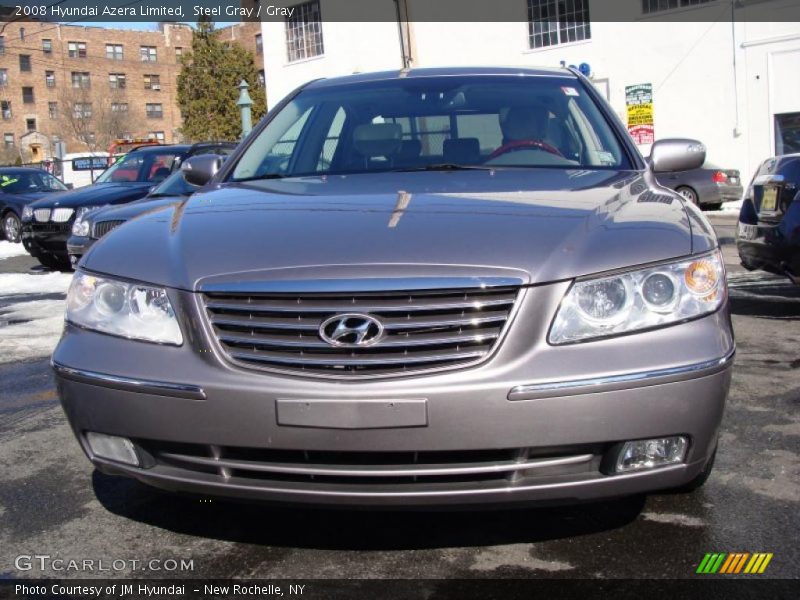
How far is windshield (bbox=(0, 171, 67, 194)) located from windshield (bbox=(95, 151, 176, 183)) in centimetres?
682

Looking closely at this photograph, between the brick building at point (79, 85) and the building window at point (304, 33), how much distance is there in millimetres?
39416

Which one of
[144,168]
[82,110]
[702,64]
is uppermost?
[82,110]

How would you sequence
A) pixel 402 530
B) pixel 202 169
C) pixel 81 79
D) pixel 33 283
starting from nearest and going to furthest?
pixel 402 530, pixel 202 169, pixel 33 283, pixel 81 79

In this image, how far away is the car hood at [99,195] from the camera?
1194cm

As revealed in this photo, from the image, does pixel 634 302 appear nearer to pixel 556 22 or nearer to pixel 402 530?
pixel 402 530

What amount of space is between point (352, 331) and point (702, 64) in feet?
71.2

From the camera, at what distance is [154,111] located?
2985 inches

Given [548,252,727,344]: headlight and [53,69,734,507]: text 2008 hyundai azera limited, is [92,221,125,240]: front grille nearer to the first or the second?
[53,69,734,507]: text 2008 hyundai azera limited

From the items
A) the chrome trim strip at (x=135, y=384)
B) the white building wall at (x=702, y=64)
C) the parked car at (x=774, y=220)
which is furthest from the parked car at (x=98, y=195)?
the white building wall at (x=702, y=64)

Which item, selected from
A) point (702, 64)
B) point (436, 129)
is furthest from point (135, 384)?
point (702, 64)

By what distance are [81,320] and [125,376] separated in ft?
1.10

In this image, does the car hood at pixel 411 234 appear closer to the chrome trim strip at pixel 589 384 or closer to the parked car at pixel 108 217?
the chrome trim strip at pixel 589 384

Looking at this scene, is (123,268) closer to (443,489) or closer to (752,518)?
(443,489)

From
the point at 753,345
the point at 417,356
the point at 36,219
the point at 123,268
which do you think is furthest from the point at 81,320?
the point at 36,219
